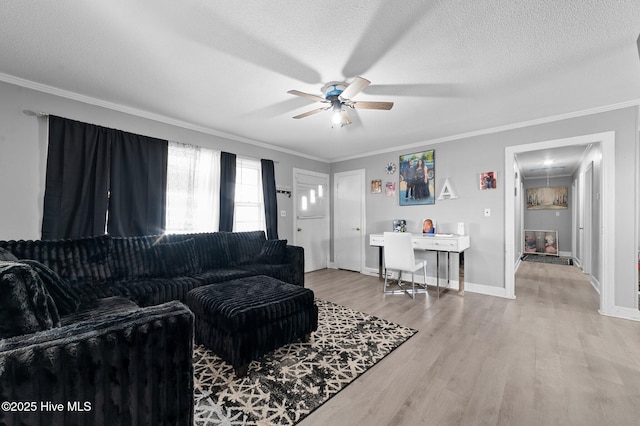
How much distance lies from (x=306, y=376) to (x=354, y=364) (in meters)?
0.40

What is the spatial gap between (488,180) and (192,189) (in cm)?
438

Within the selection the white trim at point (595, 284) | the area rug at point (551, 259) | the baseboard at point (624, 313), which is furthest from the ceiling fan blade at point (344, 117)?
the area rug at point (551, 259)

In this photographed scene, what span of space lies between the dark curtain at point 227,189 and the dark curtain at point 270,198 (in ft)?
1.95

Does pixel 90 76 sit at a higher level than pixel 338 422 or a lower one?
higher

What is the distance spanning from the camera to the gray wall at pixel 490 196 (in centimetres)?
289

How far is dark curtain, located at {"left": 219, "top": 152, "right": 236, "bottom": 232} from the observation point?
3961 mm

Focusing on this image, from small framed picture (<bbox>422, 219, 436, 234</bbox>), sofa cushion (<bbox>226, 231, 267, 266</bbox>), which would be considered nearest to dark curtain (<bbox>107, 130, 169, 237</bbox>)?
sofa cushion (<bbox>226, 231, 267, 266</bbox>)

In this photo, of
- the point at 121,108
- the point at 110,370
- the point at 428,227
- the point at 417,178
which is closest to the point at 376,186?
the point at 417,178

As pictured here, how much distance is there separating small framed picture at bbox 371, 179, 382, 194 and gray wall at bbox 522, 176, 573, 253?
18.2ft

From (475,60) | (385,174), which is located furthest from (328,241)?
(475,60)

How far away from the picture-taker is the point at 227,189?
4.02 metres

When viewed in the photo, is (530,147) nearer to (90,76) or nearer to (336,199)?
(336,199)

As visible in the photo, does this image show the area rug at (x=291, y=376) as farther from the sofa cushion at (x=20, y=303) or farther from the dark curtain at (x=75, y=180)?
the dark curtain at (x=75, y=180)

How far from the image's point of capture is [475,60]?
2117 mm
